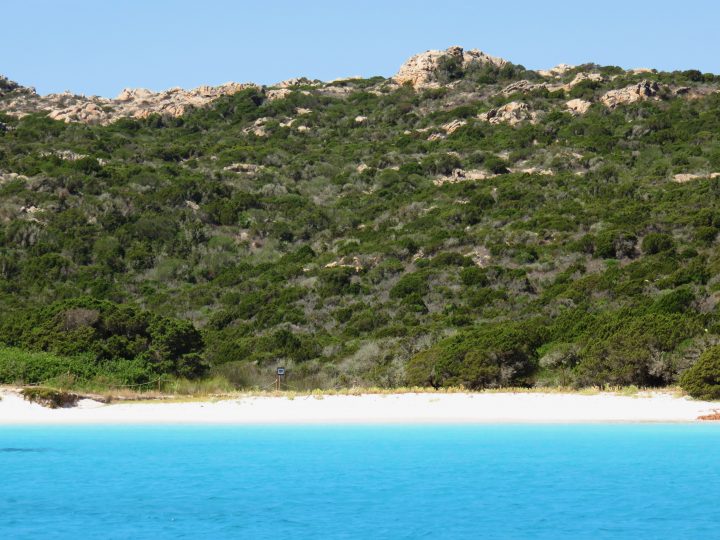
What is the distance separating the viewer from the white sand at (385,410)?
69.2 feet

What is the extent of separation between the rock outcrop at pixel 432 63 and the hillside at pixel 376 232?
69 centimetres

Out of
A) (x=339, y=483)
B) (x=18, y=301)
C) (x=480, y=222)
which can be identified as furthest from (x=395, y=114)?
(x=339, y=483)

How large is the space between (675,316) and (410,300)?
15.6 metres

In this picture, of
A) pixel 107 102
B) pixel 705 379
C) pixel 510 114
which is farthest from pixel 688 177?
pixel 107 102

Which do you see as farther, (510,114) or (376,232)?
(510,114)

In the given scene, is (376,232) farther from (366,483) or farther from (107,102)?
(107,102)

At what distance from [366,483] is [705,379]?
11.6m

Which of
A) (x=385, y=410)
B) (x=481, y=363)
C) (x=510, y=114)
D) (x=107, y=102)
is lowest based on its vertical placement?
(x=385, y=410)

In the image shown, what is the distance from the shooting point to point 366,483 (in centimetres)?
1354

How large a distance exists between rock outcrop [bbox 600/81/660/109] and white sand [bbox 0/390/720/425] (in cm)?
5258

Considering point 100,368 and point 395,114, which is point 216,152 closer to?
point 395,114

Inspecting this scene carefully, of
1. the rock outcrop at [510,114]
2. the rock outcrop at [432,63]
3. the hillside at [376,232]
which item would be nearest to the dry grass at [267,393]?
the hillside at [376,232]

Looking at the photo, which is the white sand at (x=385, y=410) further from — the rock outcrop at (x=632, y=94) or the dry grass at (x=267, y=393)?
the rock outcrop at (x=632, y=94)

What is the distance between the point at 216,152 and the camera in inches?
2835
